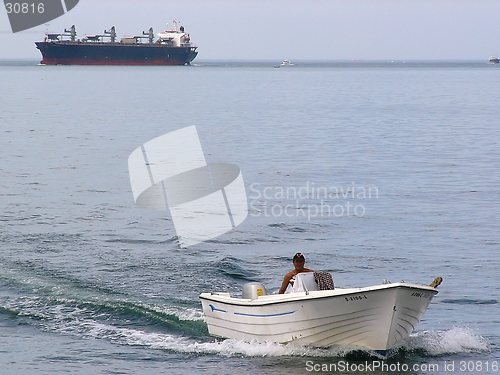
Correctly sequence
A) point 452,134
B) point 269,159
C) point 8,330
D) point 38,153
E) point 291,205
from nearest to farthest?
point 8,330
point 291,205
point 269,159
point 38,153
point 452,134

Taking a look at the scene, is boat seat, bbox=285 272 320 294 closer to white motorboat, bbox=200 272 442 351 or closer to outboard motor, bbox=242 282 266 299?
white motorboat, bbox=200 272 442 351

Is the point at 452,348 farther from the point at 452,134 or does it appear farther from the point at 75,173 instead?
the point at 452,134

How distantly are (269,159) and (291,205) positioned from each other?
19.7m

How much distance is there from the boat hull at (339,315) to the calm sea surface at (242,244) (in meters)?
0.38

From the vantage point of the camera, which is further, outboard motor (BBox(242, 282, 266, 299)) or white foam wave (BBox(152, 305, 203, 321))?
white foam wave (BBox(152, 305, 203, 321))

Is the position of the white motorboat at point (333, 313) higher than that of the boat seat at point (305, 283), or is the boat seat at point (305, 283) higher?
the boat seat at point (305, 283)

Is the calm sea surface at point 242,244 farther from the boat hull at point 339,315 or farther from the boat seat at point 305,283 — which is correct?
the boat seat at point 305,283

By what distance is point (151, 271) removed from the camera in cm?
3073

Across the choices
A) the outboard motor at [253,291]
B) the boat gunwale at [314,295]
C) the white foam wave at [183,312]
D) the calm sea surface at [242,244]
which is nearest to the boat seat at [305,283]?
the boat gunwale at [314,295]

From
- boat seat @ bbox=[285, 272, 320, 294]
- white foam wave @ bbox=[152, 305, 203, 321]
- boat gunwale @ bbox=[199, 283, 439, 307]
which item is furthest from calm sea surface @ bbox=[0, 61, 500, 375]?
boat seat @ bbox=[285, 272, 320, 294]

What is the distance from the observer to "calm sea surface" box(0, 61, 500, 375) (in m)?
23.0

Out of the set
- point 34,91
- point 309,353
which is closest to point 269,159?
point 309,353

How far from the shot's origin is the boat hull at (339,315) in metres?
20.9

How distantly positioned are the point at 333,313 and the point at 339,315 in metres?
0.13
